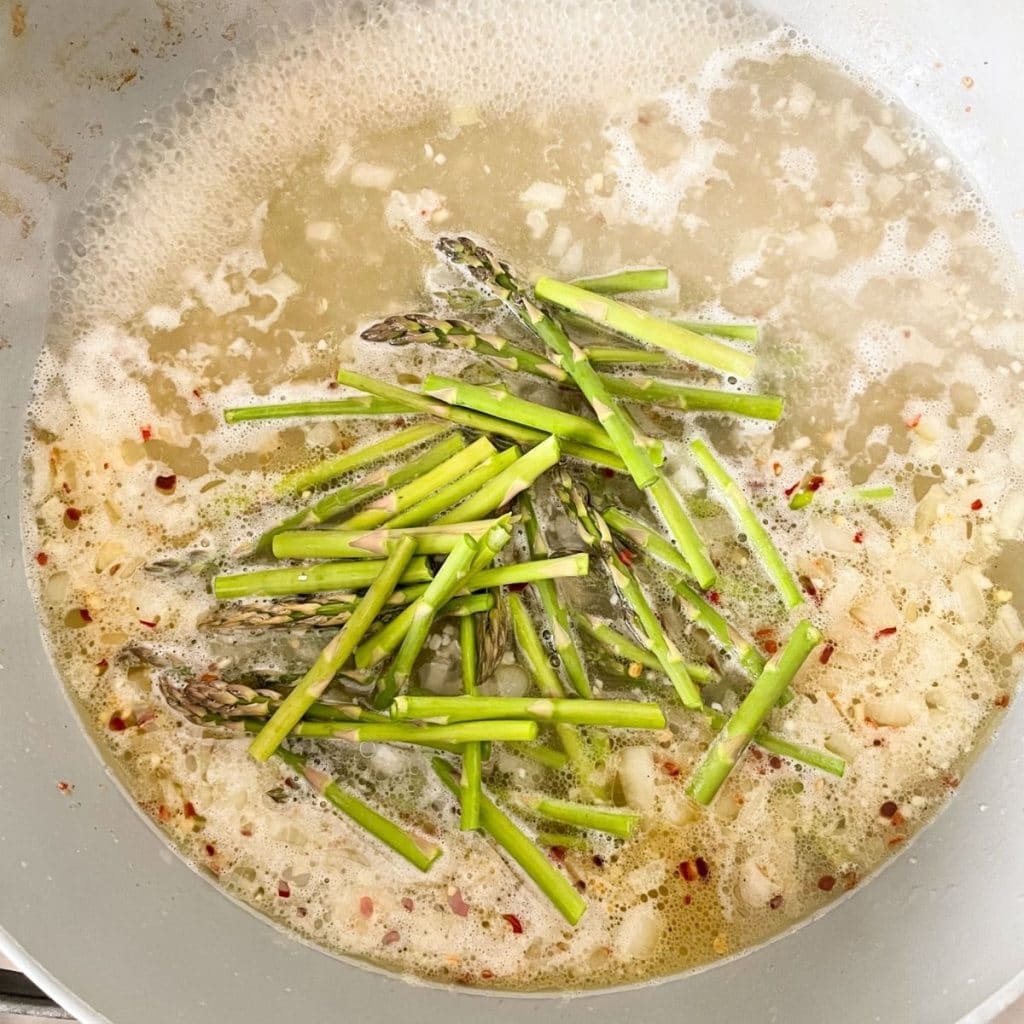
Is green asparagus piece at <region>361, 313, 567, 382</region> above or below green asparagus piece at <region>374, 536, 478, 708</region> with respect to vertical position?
above

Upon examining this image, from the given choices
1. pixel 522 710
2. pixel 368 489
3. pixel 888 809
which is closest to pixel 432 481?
pixel 368 489

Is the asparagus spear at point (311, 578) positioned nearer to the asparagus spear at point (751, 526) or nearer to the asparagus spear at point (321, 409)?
the asparagus spear at point (321, 409)

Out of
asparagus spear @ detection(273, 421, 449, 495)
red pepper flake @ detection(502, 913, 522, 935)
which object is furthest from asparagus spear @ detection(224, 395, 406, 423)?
red pepper flake @ detection(502, 913, 522, 935)

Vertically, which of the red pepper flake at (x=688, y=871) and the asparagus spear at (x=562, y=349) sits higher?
the asparagus spear at (x=562, y=349)

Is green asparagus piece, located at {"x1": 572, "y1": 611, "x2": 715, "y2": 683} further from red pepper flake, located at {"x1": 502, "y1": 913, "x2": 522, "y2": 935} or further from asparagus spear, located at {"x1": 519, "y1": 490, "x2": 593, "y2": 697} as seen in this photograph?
red pepper flake, located at {"x1": 502, "y1": 913, "x2": 522, "y2": 935}

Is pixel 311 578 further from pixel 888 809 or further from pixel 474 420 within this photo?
pixel 888 809

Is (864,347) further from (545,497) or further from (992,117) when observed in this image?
(545,497)

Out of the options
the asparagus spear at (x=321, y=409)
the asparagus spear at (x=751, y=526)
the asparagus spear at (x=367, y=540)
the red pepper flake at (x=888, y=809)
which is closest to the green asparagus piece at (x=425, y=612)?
the asparagus spear at (x=367, y=540)
